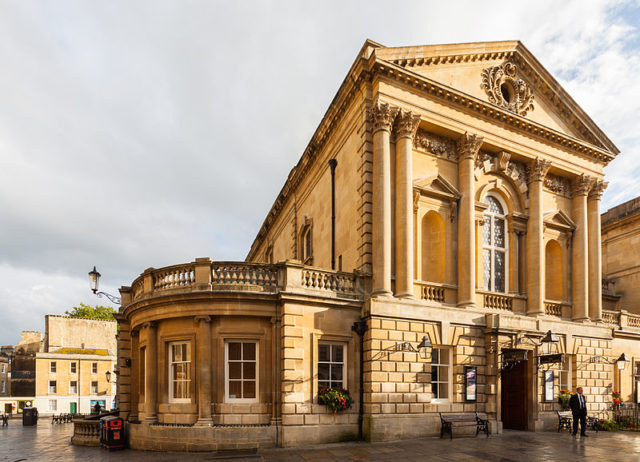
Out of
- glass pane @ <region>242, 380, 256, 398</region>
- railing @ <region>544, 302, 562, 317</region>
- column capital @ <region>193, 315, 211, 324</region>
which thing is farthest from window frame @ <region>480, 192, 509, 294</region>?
column capital @ <region>193, 315, 211, 324</region>

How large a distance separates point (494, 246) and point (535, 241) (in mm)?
1830

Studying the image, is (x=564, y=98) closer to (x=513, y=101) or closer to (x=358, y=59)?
(x=513, y=101)

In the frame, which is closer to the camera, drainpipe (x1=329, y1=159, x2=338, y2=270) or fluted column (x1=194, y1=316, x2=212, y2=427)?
fluted column (x1=194, y1=316, x2=212, y2=427)

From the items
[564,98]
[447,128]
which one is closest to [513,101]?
[564,98]

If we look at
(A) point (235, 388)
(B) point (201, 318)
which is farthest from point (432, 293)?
(B) point (201, 318)

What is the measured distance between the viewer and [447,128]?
682 inches

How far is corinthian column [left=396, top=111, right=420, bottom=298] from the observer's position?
15547 millimetres

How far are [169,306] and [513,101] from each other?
16699mm

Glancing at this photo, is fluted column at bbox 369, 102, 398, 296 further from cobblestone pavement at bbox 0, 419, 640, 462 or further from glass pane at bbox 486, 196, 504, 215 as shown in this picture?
glass pane at bbox 486, 196, 504, 215

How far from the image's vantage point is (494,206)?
1914cm

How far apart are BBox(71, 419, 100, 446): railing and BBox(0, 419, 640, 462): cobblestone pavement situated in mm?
428

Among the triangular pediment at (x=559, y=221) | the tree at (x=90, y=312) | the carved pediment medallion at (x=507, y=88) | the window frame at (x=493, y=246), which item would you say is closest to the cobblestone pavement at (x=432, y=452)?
the window frame at (x=493, y=246)

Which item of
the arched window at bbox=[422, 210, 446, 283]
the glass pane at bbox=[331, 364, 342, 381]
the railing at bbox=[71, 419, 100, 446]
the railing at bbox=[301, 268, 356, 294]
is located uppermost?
the arched window at bbox=[422, 210, 446, 283]

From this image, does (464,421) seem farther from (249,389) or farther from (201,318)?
(201,318)
